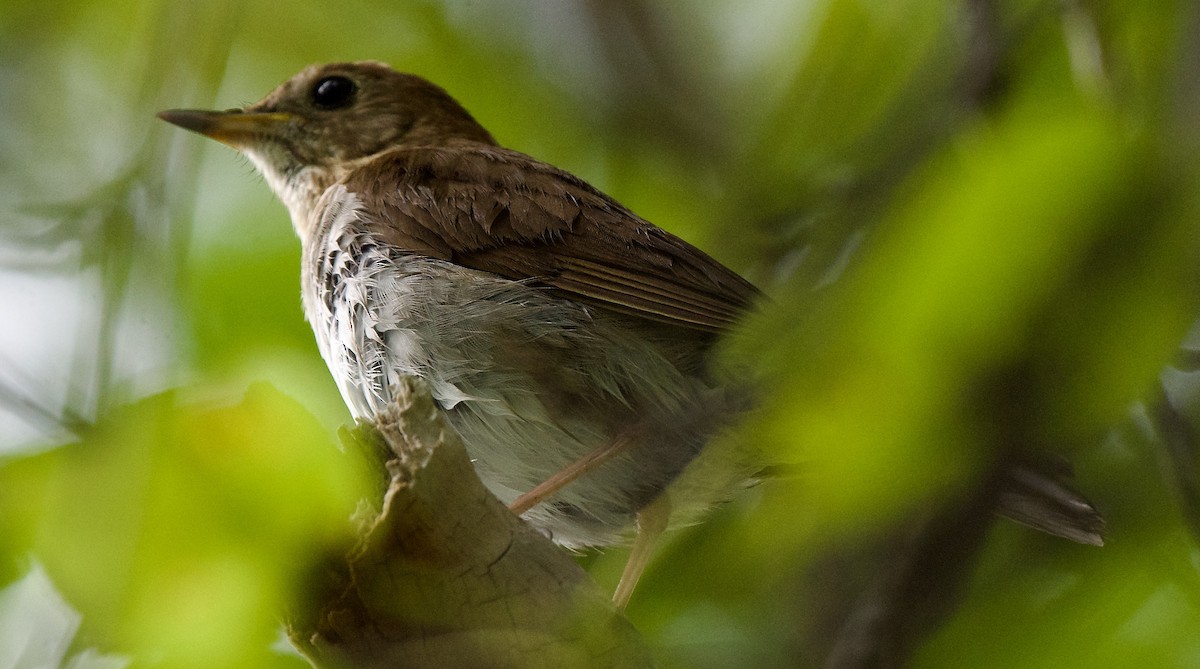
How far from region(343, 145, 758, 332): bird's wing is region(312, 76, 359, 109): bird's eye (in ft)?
3.30

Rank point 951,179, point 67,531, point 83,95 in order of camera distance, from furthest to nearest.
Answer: point 83,95
point 67,531
point 951,179

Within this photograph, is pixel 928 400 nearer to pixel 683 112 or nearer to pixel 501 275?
pixel 501 275

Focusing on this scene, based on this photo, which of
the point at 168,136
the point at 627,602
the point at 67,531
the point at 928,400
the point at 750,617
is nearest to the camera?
the point at 928,400

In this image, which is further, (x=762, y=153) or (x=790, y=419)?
(x=762, y=153)

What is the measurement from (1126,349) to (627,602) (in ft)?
8.12

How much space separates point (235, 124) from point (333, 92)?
1.41 ft

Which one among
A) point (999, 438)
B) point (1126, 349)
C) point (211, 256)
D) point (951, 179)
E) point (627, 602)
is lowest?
point (627, 602)

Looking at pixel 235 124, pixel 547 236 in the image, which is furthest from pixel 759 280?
pixel 235 124

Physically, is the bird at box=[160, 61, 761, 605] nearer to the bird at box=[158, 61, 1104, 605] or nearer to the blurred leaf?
the bird at box=[158, 61, 1104, 605]

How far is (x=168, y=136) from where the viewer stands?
4719 millimetres

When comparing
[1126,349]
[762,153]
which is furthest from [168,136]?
[1126,349]

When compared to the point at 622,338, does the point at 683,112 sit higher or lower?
higher

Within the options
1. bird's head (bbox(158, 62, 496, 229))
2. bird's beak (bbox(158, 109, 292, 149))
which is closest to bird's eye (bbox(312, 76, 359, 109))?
bird's head (bbox(158, 62, 496, 229))

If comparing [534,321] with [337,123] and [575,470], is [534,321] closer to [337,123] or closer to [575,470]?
[575,470]
